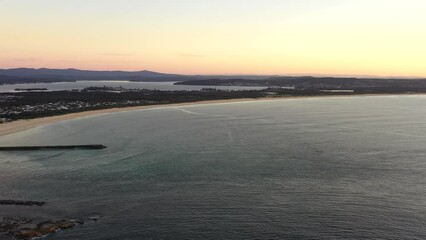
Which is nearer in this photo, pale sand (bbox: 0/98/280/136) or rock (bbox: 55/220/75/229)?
rock (bbox: 55/220/75/229)

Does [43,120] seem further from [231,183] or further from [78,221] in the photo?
[78,221]

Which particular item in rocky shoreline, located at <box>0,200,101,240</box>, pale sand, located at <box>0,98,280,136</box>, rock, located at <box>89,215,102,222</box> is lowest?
rock, located at <box>89,215,102,222</box>

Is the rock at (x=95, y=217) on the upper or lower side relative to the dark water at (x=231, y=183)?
lower

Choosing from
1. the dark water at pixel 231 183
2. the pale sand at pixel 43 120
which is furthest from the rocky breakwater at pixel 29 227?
the pale sand at pixel 43 120

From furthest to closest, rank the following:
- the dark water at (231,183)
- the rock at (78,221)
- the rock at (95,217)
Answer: the rock at (95,217), the rock at (78,221), the dark water at (231,183)

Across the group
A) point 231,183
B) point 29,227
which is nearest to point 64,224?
point 29,227

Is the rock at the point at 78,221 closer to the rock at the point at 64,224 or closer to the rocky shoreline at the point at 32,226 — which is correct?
the rocky shoreline at the point at 32,226

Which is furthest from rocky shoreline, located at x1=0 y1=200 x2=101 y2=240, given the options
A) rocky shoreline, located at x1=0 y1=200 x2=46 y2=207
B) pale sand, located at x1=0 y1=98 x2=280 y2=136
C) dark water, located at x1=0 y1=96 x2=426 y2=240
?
pale sand, located at x1=0 y1=98 x2=280 y2=136

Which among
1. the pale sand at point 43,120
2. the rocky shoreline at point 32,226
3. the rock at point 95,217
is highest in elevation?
the pale sand at point 43,120

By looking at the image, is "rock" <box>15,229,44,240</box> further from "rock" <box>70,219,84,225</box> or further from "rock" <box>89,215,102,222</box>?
"rock" <box>89,215,102,222</box>
